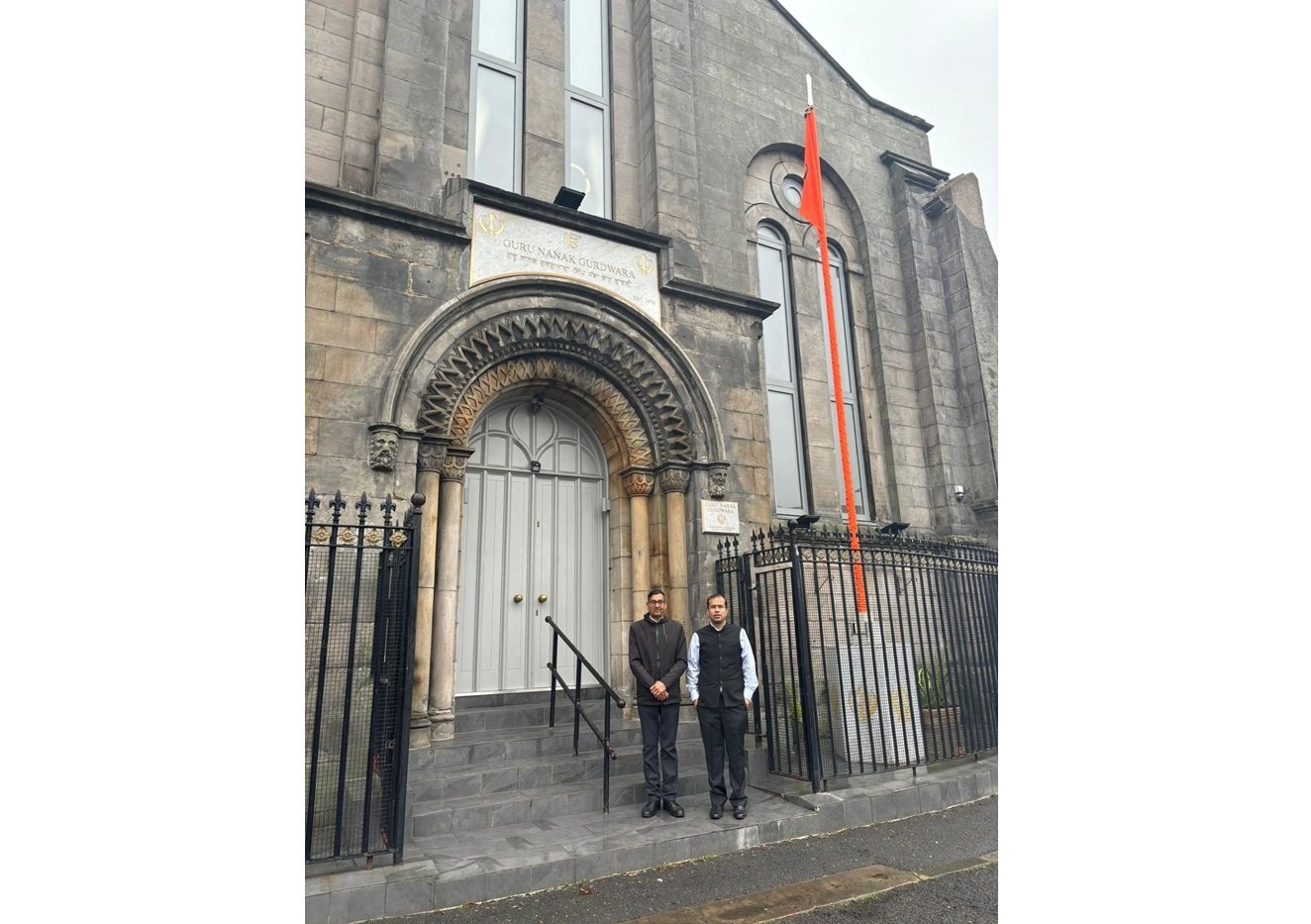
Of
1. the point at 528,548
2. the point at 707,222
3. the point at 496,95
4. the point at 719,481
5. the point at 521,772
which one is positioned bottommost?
the point at 521,772

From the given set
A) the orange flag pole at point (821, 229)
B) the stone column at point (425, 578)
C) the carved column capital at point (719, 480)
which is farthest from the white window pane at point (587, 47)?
the stone column at point (425, 578)

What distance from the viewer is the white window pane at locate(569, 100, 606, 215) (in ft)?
29.4

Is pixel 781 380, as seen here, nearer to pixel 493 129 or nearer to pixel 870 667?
pixel 870 667

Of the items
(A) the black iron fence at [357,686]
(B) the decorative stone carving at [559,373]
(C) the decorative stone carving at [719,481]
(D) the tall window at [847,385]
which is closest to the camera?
(A) the black iron fence at [357,686]

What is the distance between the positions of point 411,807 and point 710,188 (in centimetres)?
813

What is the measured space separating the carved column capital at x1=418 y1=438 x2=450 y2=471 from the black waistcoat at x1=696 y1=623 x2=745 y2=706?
9.30ft

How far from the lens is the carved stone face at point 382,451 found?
20.1 ft

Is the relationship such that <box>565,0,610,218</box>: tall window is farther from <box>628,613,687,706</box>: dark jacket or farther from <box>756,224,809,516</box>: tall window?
<box>628,613,687,706</box>: dark jacket

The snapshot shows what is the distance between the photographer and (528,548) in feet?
25.3

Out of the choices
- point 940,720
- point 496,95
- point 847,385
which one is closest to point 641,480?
point 940,720

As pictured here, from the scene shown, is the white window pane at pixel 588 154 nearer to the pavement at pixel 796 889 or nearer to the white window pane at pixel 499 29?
the white window pane at pixel 499 29

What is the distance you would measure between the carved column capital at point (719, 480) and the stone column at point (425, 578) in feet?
9.44

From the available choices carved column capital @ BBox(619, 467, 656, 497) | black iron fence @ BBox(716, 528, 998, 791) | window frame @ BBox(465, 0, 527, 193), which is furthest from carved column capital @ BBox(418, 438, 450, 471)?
window frame @ BBox(465, 0, 527, 193)

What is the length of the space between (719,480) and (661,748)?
3133 mm
